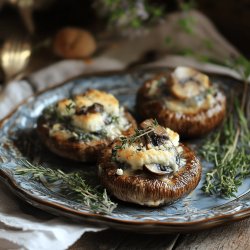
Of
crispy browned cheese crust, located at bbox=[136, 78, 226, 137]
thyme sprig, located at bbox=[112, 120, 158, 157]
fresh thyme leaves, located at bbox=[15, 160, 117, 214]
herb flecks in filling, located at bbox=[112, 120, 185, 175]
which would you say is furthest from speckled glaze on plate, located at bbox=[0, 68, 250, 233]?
thyme sprig, located at bbox=[112, 120, 158, 157]

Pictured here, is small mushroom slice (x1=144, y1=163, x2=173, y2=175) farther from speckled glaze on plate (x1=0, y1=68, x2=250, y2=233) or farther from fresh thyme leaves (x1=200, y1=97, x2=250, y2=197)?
fresh thyme leaves (x1=200, y1=97, x2=250, y2=197)

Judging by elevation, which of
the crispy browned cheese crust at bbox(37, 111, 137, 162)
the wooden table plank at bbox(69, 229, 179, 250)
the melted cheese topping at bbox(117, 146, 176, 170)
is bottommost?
the wooden table plank at bbox(69, 229, 179, 250)

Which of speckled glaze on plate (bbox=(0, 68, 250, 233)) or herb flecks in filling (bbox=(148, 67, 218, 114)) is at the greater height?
herb flecks in filling (bbox=(148, 67, 218, 114))

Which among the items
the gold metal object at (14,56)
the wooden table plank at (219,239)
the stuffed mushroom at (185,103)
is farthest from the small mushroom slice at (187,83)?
the gold metal object at (14,56)

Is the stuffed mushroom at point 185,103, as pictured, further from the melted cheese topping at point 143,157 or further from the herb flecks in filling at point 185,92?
the melted cheese topping at point 143,157

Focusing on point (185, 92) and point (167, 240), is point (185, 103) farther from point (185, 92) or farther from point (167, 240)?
point (167, 240)

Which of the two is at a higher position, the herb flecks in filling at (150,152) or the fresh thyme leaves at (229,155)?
the herb flecks in filling at (150,152)

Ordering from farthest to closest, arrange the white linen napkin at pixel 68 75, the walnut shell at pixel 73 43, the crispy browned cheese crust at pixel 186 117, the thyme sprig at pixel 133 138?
the walnut shell at pixel 73 43
the crispy browned cheese crust at pixel 186 117
the thyme sprig at pixel 133 138
the white linen napkin at pixel 68 75
